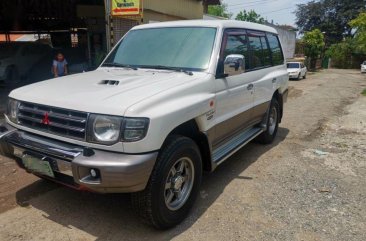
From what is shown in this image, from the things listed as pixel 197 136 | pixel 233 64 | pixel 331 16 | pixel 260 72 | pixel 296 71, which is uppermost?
pixel 331 16

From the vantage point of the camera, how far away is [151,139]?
3016 millimetres

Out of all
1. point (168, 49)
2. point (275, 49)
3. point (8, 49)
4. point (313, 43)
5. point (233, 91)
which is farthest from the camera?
point (313, 43)

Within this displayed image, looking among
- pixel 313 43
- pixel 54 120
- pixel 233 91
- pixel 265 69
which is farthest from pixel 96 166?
pixel 313 43

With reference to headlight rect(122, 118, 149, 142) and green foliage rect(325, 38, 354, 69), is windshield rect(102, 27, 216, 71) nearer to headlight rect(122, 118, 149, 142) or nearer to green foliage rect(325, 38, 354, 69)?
headlight rect(122, 118, 149, 142)

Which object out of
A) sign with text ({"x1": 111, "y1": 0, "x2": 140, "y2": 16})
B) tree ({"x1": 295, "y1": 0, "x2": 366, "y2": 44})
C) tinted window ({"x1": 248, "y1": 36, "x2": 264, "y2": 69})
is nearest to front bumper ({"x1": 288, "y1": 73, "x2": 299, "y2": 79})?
sign with text ({"x1": 111, "y1": 0, "x2": 140, "y2": 16})

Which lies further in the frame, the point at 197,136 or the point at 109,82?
the point at 197,136

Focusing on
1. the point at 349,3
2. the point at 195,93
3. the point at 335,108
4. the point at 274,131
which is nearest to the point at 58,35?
the point at 335,108

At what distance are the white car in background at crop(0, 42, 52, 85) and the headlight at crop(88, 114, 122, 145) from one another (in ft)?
41.0

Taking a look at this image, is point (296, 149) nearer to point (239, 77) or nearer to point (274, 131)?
point (274, 131)

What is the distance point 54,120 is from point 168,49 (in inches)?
69.2

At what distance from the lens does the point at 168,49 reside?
14.4ft

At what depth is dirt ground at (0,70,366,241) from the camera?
351 centimetres

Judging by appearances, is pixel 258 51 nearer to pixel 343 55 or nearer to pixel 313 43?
pixel 313 43

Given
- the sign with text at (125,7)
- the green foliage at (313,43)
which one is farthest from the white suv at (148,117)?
the green foliage at (313,43)
